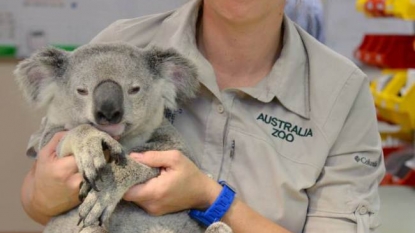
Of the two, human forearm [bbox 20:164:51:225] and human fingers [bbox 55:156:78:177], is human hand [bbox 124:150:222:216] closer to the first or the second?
human fingers [bbox 55:156:78:177]

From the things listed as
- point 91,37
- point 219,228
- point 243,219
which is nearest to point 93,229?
point 219,228

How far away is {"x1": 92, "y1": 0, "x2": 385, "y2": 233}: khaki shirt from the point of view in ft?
5.22

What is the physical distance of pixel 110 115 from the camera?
1.25m

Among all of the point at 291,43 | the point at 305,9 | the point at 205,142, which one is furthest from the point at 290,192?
the point at 305,9

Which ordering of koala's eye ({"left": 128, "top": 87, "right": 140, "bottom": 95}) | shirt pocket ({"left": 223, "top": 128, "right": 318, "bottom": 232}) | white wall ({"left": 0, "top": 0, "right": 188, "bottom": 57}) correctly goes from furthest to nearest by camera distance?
white wall ({"left": 0, "top": 0, "right": 188, "bottom": 57}) < shirt pocket ({"left": 223, "top": 128, "right": 318, "bottom": 232}) < koala's eye ({"left": 128, "top": 87, "right": 140, "bottom": 95})

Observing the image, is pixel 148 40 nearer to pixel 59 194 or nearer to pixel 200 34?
pixel 200 34

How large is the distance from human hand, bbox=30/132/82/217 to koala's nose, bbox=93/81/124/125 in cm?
13

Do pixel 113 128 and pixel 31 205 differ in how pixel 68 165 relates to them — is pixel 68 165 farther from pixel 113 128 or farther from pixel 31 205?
pixel 31 205

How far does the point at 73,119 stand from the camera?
4.50ft

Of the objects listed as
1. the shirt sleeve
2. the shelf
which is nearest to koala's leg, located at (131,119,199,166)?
the shirt sleeve

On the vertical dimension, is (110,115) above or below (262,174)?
above

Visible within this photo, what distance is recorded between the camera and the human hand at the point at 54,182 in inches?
53.1

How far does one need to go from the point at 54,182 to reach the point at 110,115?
0.23 meters

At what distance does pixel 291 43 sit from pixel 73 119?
1.99 ft
